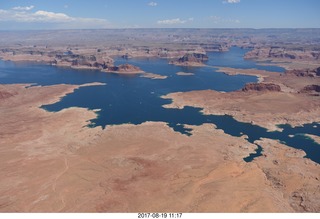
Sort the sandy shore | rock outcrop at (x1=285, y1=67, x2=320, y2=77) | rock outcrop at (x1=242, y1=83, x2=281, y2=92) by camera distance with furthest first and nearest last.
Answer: rock outcrop at (x1=285, y1=67, x2=320, y2=77) < rock outcrop at (x1=242, y1=83, x2=281, y2=92) < the sandy shore

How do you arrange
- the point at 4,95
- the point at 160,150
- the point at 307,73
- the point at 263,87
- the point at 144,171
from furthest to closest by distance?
the point at 307,73 → the point at 263,87 → the point at 4,95 → the point at 160,150 → the point at 144,171

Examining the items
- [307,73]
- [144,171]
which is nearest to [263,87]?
[307,73]

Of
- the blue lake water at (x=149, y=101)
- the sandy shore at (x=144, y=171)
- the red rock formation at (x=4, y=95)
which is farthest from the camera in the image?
the red rock formation at (x=4, y=95)

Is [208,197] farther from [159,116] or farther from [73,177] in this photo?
[159,116]

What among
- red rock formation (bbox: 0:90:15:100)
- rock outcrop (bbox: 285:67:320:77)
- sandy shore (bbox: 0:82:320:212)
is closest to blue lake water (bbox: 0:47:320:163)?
sandy shore (bbox: 0:82:320:212)

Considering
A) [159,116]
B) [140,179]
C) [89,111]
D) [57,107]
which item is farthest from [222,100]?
[140,179]

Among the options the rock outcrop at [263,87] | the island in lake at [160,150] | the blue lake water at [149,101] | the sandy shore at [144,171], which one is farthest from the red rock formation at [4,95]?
the rock outcrop at [263,87]

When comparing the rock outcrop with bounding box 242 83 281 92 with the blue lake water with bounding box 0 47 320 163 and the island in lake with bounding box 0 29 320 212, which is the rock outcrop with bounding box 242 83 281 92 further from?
the blue lake water with bounding box 0 47 320 163

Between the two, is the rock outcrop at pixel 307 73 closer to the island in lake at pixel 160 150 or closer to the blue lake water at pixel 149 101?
the blue lake water at pixel 149 101

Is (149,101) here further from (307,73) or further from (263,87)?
(307,73)

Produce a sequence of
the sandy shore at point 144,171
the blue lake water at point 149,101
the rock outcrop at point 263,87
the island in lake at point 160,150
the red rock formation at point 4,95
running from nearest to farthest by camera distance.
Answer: the sandy shore at point 144,171
the island in lake at point 160,150
the blue lake water at point 149,101
the red rock formation at point 4,95
the rock outcrop at point 263,87

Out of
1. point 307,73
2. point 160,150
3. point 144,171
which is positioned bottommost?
point 160,150
